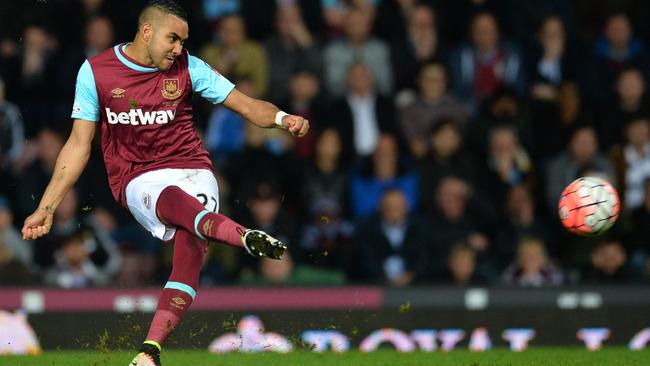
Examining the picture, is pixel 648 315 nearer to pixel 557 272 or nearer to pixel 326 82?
pixel 557 272

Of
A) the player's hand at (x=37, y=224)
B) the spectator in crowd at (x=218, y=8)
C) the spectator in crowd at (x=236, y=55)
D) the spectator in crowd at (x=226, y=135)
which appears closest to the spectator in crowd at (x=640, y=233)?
the spectator in crowd at (x=226, y=135)

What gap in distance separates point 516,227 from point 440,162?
97 cm

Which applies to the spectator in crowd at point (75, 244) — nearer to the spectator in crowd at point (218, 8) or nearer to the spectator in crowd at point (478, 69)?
the spectator in crowd at point (218, 8)

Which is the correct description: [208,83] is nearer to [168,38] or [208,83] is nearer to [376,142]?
[168,38]

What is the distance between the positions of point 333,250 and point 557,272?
2.11 meters

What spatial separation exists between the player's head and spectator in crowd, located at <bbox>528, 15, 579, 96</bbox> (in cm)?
669

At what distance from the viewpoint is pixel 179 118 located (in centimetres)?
830

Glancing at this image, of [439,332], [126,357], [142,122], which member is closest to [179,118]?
[142,122]

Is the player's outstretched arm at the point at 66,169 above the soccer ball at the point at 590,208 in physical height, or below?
below

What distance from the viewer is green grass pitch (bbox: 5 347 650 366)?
9086 mm

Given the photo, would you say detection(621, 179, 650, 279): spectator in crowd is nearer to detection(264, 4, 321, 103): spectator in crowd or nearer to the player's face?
detection(264, 4, 321, 103): spectator in crowd

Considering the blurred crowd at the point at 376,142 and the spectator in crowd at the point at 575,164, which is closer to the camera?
the blurred crowd at the point at 376,142

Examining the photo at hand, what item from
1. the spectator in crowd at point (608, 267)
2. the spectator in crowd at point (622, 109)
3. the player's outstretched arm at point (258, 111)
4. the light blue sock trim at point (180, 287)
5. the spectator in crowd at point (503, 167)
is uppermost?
the spectator in crowd at point (622, 109)

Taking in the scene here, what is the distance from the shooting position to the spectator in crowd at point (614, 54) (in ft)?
47.2
